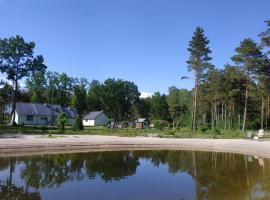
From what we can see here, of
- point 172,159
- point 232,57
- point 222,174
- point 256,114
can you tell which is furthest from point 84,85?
point 222,174

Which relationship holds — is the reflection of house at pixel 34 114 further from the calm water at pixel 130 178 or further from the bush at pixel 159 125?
the calm water at pixel 130 178

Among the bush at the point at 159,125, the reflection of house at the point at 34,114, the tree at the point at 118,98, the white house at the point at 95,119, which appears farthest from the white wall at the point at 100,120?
the bush at the point at 159,125

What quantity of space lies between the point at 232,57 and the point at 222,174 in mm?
33410

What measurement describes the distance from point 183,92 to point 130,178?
106109 millimetres

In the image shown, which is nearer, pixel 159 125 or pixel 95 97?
pixel 159 125

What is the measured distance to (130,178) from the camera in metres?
14.6

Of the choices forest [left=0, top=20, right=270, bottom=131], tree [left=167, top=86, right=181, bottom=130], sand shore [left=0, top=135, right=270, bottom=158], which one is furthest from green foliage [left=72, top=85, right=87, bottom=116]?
sand shore [left=0, top=135, right=270, bottom=158]

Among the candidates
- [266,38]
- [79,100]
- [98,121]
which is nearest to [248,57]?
[266,38]

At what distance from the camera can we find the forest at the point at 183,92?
46.5 m

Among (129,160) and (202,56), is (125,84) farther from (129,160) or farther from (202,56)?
(129,160)

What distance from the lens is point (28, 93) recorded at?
82.7m

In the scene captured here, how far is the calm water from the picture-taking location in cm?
1145

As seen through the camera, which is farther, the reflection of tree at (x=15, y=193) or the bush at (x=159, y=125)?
the bush at (x=159, y=125)

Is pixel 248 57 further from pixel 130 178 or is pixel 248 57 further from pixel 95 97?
pixel 95 97
